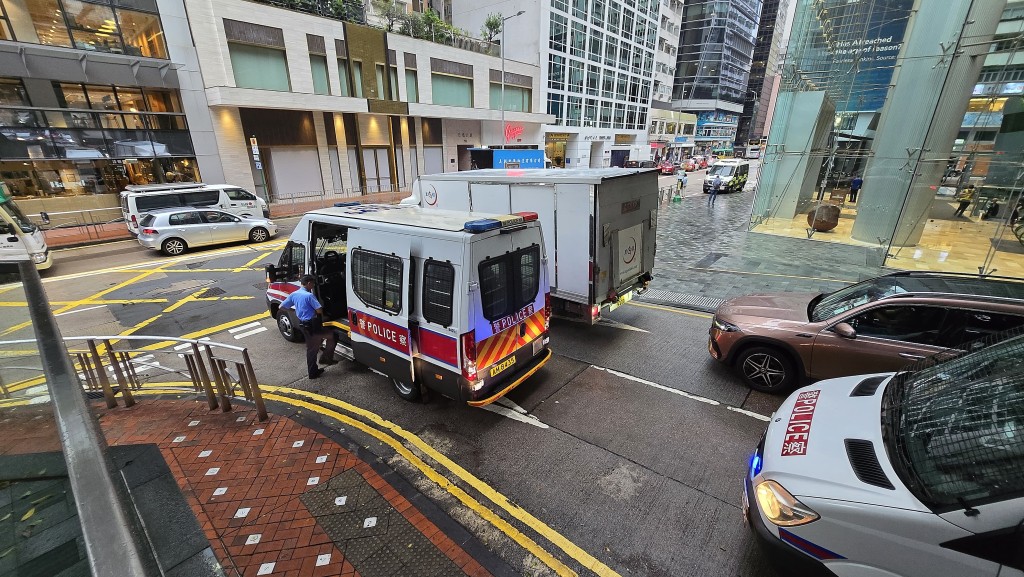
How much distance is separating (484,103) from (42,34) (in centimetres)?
2392

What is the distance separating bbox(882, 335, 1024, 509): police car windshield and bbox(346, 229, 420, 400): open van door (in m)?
4.84

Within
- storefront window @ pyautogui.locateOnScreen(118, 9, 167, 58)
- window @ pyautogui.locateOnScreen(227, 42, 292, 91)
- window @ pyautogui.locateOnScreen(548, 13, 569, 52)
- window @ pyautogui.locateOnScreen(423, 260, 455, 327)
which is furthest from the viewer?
window @ pyautogui.locateOnScreen(548, 13, 569, 52)

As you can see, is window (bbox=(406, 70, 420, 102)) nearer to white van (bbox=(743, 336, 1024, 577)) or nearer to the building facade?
the building facade

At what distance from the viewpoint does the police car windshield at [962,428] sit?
8.19 ft

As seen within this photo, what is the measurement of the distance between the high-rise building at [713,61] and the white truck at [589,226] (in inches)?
2876

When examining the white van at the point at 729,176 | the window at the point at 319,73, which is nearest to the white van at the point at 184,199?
the window at the point at 319,73

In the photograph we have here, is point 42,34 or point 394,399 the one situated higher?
point 42,34

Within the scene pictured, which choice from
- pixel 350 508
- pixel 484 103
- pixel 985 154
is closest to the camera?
pixel 350 508

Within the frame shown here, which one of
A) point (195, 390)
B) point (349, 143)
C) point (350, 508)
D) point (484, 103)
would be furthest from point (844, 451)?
point (484, 103)

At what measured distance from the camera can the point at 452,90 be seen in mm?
30969

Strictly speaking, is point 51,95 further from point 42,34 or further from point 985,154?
point 985,154

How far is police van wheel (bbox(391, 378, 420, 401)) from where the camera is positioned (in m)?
5.82

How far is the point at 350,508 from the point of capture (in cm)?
406

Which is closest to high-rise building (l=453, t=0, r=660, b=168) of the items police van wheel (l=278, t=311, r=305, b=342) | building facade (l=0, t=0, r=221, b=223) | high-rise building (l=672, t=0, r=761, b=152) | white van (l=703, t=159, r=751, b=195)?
high-rise building (l=672, t=0, r=761, b=152)
